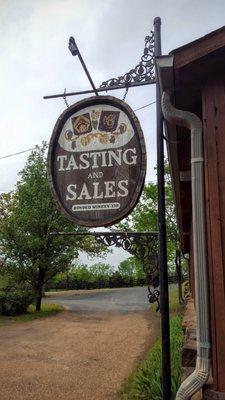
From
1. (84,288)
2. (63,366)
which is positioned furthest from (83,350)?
(84,288)

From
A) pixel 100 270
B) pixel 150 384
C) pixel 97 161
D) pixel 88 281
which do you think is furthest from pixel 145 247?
pixel 100 270

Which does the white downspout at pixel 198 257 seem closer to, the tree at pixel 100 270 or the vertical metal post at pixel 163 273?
the vertical metal post at pixel 163 273

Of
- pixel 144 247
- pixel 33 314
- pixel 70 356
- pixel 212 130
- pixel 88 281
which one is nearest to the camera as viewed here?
pixel 212 130

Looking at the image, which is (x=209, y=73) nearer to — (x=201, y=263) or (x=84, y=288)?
(x=201, y=263)

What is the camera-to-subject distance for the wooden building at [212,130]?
2.91m

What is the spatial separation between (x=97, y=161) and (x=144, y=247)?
971 mm

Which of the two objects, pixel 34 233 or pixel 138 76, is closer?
pixel 138 76

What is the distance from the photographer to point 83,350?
10.7 m

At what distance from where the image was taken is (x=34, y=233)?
2009cm

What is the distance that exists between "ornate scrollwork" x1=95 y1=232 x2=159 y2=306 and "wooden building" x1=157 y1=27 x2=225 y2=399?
3.37 ft

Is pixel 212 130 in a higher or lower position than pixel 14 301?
higher

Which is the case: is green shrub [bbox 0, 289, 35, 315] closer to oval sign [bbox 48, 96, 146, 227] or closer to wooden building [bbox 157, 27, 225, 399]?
oval sign [bbox 48, 96, 146, 227]

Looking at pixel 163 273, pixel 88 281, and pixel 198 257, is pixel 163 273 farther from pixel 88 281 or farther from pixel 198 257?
pixel 88 281

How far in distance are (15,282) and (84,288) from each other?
25105 mm
